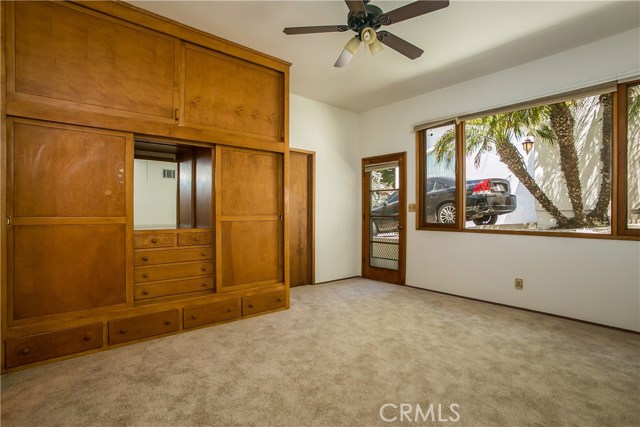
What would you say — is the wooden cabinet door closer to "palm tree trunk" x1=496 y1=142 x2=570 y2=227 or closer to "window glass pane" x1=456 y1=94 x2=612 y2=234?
"window glass pane" x1=456 y1=94 x2=612 y2=234

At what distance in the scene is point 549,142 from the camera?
11.8 feet

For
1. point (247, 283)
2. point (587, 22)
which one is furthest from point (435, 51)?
point (247, 283)

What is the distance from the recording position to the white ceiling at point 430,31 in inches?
103

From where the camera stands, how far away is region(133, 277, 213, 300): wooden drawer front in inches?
108

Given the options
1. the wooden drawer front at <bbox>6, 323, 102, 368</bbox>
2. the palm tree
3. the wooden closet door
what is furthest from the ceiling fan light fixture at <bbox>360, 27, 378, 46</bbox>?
the wooden drawer front at <bbox>6, 323, 102, 368</bbox>

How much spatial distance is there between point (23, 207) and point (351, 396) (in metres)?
2.58

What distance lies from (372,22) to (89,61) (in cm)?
221

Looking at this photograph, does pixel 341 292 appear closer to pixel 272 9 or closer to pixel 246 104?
pixel 246 104

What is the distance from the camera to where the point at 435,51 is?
11.0 feet

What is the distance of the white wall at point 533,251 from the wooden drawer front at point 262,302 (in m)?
2.18

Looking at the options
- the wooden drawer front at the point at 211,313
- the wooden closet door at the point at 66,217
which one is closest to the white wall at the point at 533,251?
the wooden drawer front at the point at 211,313

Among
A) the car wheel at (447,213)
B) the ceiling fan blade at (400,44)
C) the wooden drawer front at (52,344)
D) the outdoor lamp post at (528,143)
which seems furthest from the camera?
the car wheel at (447,213)

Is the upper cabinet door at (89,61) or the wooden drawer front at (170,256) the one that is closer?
the upper cabinet door at (89,61)

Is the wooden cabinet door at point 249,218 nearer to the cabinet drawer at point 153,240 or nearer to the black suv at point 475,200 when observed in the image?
the cabinet drawer at point 153,240
